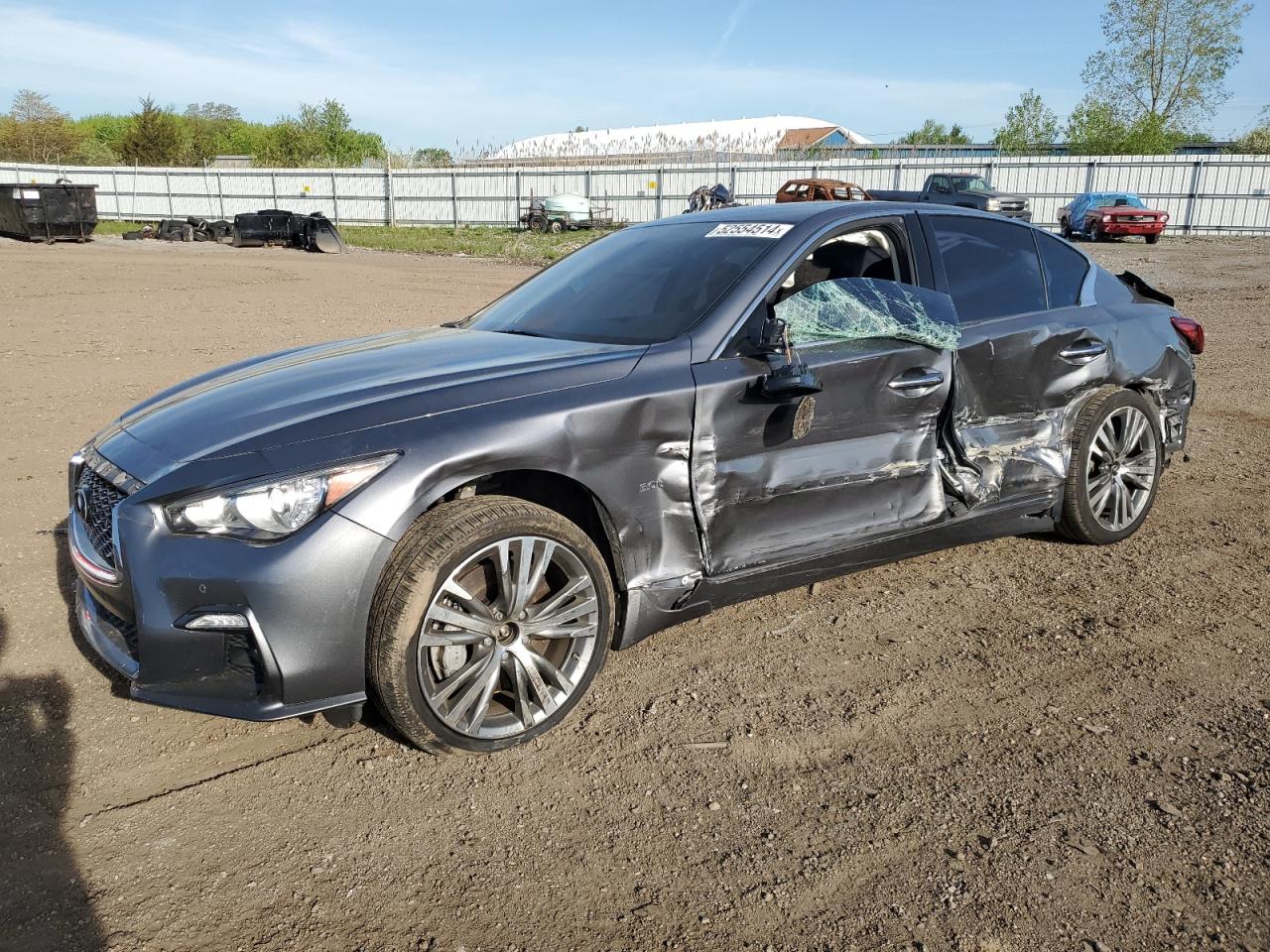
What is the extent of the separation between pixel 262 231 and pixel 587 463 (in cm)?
3073

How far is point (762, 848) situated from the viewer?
2.65 metres

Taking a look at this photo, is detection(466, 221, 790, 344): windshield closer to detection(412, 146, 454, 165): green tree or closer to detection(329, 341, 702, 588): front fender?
detection(329, 341, 702, 588): front fender

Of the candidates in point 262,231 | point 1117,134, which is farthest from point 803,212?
point 1117,134

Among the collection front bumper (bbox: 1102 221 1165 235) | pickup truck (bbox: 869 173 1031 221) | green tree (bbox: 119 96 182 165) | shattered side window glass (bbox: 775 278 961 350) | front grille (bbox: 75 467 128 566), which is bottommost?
front grille (bbox: 75 467 128 566)

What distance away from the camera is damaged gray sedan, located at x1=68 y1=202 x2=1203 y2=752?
2771 millimetres

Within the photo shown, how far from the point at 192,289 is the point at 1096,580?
51.3 feet

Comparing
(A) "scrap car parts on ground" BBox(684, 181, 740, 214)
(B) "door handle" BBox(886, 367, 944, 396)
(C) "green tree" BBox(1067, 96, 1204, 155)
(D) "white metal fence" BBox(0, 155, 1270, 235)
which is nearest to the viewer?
(B) "door handle" BBox(886, 367, 944, 396)

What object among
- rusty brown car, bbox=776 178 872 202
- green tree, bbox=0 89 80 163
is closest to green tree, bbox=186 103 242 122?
green tree, bbox=0 89 80 163

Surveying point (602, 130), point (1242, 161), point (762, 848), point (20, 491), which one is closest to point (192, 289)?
point (20, 491)

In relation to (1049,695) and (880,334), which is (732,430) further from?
(1049,695)

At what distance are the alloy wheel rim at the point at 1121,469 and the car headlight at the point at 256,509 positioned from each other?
140 inches

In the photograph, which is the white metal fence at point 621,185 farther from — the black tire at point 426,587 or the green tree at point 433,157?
the black tire at point 426,587

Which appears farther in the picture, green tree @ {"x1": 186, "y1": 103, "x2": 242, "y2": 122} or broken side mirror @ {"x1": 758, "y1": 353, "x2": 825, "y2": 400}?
green tree @ {"x1": 186, "y1": 103, "x2": 242, "y2": 122}

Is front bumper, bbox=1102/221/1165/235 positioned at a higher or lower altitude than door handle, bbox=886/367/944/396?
higher
